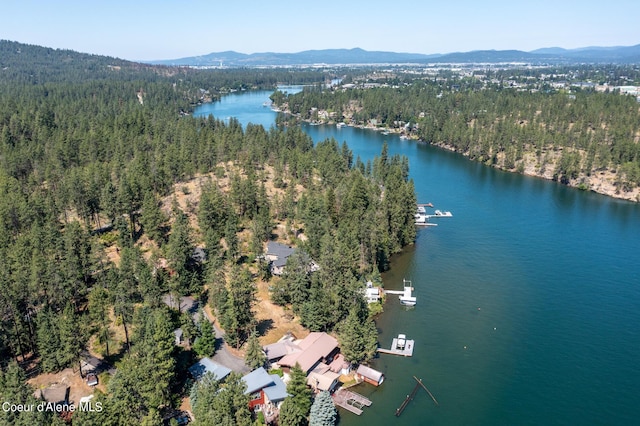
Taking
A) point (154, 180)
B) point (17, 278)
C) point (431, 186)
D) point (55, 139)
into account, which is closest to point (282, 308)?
point (17, 278)

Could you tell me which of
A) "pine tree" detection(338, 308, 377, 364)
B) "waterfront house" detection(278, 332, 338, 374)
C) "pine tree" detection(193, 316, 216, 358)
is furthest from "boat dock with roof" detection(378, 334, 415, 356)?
"pine tree" detection(193, 316, 216, 358)

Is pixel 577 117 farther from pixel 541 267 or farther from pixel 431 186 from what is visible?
pixel 541 267

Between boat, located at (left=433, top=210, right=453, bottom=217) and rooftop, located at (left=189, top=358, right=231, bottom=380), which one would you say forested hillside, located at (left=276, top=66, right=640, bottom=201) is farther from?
rooftop, located at (left=189, top=358, right=231, bottom=380)

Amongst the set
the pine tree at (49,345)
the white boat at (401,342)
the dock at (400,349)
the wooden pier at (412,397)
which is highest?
the pine tree at (49,345)

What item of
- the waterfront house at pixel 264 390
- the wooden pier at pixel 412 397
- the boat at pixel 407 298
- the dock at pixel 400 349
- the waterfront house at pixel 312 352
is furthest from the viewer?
the boat at pixel 407 298

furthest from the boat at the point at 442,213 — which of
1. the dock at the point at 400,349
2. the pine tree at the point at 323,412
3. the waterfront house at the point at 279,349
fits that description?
the pine tree at the point at 323,412

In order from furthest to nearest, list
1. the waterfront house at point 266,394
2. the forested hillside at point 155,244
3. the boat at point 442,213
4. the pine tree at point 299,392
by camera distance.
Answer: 1. the boat at point 442,213
2. the forested hillside at point 155,244
3. the waterfront house at point 266,394
4. the pine tree at point 299,392

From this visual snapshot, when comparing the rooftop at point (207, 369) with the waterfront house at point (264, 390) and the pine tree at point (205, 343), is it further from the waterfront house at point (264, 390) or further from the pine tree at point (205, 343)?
the waterfront house at point (264, 390)

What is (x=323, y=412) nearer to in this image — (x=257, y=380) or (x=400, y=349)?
(x=257, y=380)
